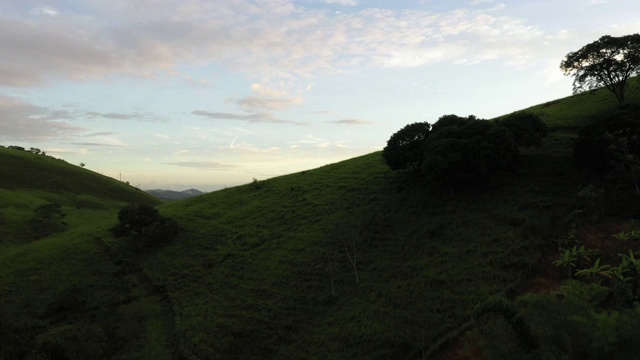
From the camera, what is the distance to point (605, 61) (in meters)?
52.9

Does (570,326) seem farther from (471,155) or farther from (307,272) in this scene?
(471,155)

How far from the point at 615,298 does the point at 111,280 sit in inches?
1851

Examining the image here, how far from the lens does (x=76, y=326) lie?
107ft

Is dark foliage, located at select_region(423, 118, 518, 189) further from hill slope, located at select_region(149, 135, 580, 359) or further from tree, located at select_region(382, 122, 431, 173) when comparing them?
tree, located at select_region(382, 122, 431, 173)

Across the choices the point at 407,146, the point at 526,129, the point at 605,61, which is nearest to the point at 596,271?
the point at 526,129

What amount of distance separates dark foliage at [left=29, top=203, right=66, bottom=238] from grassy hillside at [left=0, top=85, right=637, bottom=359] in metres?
9.45

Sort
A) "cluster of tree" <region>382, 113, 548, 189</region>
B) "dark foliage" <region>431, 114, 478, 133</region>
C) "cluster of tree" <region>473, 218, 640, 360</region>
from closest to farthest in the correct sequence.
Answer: "cluster of tree" <region>473, 218, 640, 360</region>
"cluster of tree" <region>382, 113, 548, 189</region>
"dark foliage" <region>431, 114, 478, 133</region>

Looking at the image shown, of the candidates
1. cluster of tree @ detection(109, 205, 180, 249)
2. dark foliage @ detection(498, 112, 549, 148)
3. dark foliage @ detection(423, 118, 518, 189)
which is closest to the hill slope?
dark foliage @ detection(423, 118, 518, 189)

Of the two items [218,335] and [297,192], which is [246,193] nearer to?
[297,192]

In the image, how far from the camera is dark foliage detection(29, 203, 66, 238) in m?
67.9

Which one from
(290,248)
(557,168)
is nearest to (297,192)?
(290,248)

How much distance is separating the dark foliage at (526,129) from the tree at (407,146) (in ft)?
33.6

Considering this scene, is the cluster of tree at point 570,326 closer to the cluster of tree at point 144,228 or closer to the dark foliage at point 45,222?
the cluster of tree at point 144,228

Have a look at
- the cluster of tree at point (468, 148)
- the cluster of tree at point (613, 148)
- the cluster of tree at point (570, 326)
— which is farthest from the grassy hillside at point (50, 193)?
the cluster of tree at point (613, 148)
